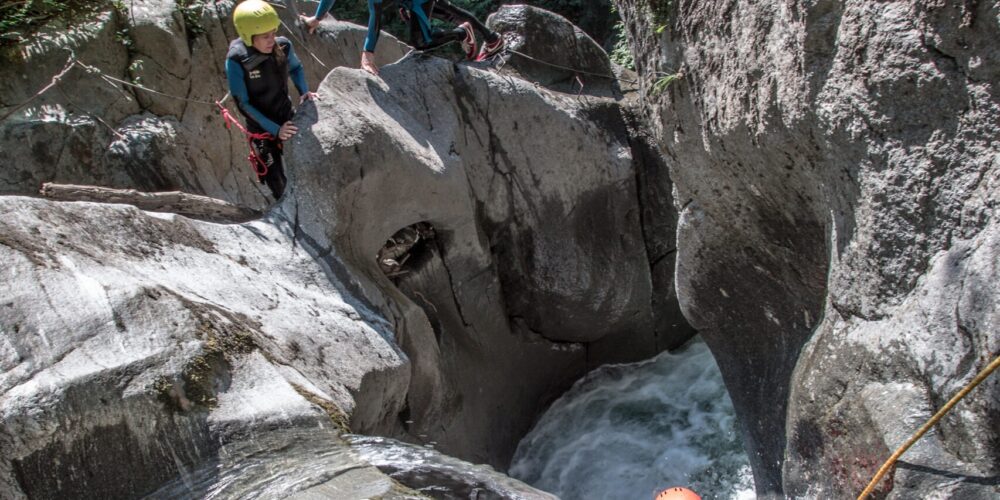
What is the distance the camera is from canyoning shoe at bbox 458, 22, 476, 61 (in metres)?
6.52

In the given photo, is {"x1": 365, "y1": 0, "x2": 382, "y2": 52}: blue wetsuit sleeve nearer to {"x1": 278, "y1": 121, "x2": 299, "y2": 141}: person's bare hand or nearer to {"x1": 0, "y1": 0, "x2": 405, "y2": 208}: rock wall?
{"x1": 278, "y1": 121, "x2": 299, "y2": 141}: person's bare hand

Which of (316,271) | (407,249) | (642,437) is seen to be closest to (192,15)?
(407,249)

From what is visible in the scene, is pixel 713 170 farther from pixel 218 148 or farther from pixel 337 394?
pixel 218 148

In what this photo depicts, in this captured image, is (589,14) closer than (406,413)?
No

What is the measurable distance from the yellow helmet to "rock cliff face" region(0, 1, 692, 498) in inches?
20.3

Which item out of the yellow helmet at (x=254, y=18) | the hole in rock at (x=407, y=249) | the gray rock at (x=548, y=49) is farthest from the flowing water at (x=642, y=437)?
the yellow helmet at (x=254, y=18)

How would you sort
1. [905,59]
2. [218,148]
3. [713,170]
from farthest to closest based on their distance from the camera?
[218,148], [713,170], [905,59]

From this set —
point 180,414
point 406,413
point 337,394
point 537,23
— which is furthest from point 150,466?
point 537,23

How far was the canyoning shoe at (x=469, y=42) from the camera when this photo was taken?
6520 millimetres

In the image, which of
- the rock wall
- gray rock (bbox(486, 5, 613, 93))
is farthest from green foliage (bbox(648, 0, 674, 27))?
the rock wall

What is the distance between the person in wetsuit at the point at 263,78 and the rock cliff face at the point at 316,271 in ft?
0.92

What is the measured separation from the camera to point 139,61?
21.6 ft

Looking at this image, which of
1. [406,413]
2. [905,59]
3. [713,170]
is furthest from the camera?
[406,413]

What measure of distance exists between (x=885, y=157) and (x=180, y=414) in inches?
112
